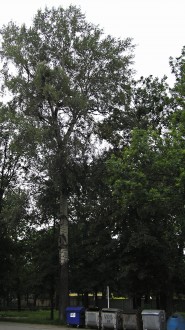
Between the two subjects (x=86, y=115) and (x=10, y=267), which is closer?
(x=86, y=115)

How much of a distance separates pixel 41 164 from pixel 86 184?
10.8 ft

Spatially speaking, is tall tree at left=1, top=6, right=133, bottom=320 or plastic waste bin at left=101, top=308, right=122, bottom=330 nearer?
plastic waste bin at left=101, top=308, right=122, bottom=330

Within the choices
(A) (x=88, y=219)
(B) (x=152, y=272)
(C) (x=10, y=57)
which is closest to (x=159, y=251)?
(B) (x=152, y=272)

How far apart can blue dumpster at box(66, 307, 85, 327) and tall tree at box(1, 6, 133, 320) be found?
3363 mm

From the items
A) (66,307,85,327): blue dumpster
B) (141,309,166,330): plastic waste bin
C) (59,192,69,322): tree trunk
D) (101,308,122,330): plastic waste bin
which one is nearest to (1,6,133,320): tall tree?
(59,192,69,322): tree trunk

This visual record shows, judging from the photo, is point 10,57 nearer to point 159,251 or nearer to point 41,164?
point 41,164

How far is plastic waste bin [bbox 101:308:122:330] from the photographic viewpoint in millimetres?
22141

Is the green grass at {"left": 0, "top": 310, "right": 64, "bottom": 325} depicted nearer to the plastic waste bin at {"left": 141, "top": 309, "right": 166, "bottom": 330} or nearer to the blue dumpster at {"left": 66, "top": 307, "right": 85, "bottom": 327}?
the blue dumpster at {"left": 66, "top": 307, "right": 85, "bottom": 327}

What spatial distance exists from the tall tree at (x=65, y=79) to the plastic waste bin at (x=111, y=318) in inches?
266

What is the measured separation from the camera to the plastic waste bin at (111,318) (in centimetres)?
2214

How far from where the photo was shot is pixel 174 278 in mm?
28250

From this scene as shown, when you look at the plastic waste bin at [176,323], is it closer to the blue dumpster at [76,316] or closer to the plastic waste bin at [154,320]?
the plastic waste bin at [154,320]

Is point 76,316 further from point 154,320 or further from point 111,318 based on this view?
point 154,320

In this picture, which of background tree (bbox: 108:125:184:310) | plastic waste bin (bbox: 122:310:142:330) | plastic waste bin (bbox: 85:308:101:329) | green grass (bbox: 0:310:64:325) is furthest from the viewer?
green grass (bbox: 0:310:64:325)
